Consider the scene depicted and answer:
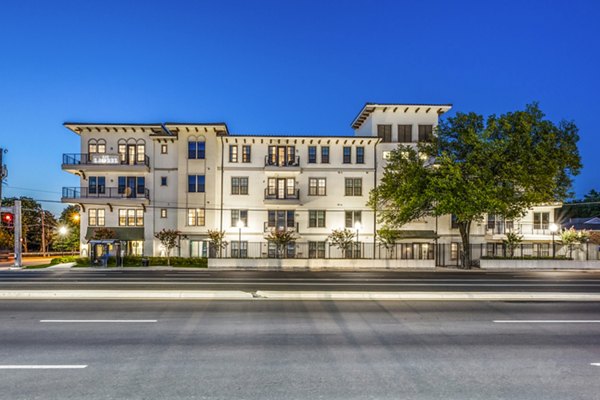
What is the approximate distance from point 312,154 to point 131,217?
19.0 m

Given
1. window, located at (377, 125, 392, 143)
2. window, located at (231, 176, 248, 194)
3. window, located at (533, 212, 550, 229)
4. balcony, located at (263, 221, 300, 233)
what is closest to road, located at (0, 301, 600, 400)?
balcony, located at (263, 221, 300, 233)

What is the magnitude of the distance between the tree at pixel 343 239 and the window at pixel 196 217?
40.8 ft

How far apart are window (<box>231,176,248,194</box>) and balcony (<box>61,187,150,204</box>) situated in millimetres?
8306

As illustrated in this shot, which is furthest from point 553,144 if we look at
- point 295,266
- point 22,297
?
point 22,297

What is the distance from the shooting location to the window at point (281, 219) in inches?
1564

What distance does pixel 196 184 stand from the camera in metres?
39.2

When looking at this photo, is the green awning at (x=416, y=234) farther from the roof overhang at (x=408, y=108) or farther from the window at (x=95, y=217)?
the window at (x=95, y=217)

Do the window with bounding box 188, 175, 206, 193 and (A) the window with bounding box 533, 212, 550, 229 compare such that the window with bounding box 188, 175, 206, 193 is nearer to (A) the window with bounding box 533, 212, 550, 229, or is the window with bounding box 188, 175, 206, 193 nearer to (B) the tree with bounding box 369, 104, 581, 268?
(B) the tree with bounding box 369, 104, 581, 268

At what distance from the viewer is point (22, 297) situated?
1555 centimetres

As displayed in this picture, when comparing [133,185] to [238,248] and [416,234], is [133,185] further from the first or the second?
[416,234]

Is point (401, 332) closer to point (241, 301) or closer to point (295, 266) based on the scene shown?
point (241, 301)

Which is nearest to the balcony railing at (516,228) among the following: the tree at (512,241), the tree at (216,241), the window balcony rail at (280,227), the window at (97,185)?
the tree at (512,241)

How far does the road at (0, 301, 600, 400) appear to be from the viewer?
6.63 metres

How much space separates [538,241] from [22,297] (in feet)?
142
